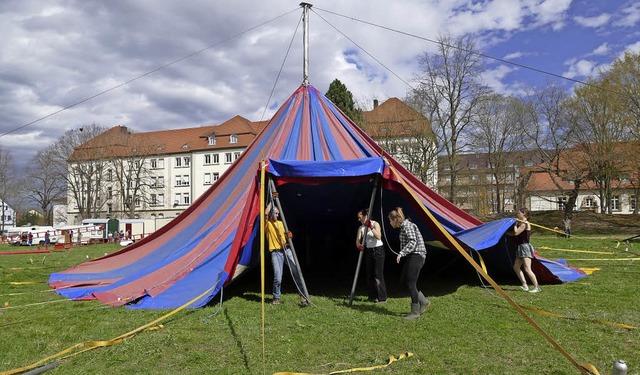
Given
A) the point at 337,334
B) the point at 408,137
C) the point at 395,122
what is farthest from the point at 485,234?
the point at 395,122

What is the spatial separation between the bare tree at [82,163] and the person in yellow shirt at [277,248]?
138ft

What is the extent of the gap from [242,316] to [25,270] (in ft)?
27.5

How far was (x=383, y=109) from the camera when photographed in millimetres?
31703

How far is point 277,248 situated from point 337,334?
182cm

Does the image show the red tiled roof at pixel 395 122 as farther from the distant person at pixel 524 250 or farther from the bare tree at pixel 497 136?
the distant person at pixel 524 250

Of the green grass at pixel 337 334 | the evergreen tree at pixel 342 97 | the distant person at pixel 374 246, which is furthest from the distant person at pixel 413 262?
the evergreen tree at pixel 342 97

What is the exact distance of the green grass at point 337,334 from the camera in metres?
3.97

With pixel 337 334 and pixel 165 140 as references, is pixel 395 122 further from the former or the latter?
pixel 165 140

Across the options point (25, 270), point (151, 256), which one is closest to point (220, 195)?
point (151, 256)

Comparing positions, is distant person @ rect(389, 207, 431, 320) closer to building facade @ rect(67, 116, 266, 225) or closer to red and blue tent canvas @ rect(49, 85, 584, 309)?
red and blue tent canvas @ rect(49, 85, 584, 309)

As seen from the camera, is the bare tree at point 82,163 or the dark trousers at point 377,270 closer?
the dark trousers at point 377,270

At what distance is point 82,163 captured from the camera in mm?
43781

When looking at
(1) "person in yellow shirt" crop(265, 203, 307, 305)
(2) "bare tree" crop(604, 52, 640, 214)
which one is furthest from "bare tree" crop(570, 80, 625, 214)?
(1) "person in yellow shirt" crop(265, 203, 307, 305)

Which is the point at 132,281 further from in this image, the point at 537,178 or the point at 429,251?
the point at 537,178
